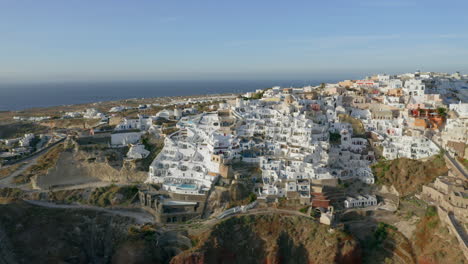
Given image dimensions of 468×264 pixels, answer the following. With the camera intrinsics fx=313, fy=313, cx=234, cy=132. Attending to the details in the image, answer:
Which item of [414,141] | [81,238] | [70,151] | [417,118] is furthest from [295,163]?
[70,151]

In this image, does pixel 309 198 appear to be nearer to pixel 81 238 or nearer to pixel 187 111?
pixel 81 238

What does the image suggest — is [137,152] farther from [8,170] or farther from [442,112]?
[442,112]

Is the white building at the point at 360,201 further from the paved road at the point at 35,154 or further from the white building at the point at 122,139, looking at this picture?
the paved road at the point at 35,154

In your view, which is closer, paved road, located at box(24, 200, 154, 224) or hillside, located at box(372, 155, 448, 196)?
paved road, located at box(24, 200, 154, 224)

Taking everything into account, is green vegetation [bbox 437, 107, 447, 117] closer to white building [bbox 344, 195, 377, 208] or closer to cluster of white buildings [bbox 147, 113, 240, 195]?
white building [bbox 344, 195, 377, 208]

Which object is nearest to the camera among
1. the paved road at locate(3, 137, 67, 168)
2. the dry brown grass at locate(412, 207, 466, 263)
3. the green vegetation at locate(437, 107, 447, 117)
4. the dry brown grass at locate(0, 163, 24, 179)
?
the dry brown grass at locate(412, 207, 466, 263)

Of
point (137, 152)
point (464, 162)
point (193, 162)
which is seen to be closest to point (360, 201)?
point (464, 162)

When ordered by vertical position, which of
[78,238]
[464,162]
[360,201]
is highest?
[464,162]

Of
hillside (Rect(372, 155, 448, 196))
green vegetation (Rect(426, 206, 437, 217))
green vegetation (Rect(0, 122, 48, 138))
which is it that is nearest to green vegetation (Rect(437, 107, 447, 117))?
hillside (Rect(372, 155, 448, 196))
